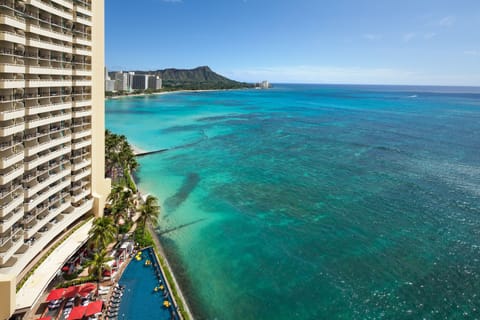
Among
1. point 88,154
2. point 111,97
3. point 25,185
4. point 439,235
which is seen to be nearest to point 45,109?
point 25,185

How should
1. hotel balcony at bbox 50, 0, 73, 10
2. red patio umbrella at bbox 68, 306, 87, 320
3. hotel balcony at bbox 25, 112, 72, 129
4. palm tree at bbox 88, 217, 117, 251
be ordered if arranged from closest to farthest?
red patio umbrella at bbox 68, 306, 87, 320 < hotel balcony at bbox 25, 112, 72, 129 < hotel balcony at bbox 50, 0, 73, 10 < palm tree at bbox 88, 217, 117, 251

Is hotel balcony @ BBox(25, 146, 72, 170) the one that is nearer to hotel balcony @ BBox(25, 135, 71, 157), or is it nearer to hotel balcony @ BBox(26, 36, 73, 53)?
hotel balcony @ BBox(25, 135, 71, 157)

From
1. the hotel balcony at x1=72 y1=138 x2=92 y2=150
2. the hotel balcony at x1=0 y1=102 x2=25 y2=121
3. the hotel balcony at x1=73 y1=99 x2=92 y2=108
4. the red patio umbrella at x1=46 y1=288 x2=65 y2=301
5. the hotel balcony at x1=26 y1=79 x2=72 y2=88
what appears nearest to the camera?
the hotel balcony at x1=0 y1=102 x2=25 y2=121

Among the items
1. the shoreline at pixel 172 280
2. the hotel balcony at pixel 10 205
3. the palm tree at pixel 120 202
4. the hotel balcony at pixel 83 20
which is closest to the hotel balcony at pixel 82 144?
the palm tree at pixel 120 202

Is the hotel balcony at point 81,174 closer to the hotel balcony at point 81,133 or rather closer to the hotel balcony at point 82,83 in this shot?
the hotel balcony at point 81,133

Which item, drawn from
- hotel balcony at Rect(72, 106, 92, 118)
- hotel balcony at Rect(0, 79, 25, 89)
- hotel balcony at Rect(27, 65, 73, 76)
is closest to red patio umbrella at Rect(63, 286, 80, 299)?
hotel balcony at Rect(72, 106, 92, 118)

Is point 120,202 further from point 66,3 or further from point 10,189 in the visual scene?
point 66,3
